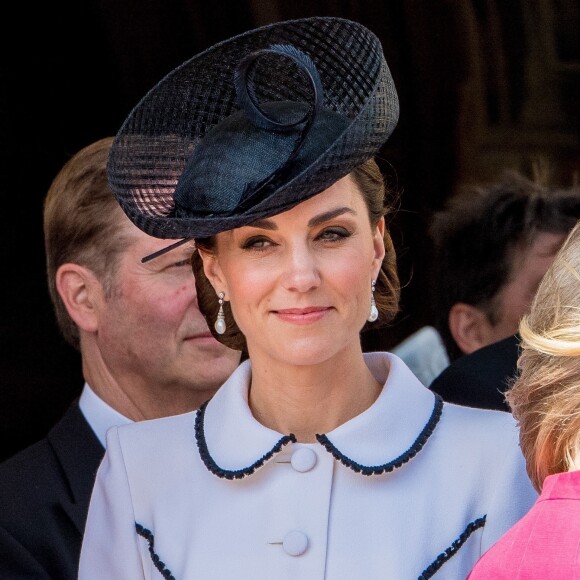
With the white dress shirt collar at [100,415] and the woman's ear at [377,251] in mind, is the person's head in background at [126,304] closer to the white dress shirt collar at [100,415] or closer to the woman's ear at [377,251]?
the white dress shirt collar at [100,415]

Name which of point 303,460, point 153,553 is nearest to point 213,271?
point 303,460

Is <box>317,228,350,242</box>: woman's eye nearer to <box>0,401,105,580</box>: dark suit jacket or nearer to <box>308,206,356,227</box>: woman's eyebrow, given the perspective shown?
<box>308,206,356,227</box>: woman's eyebrow

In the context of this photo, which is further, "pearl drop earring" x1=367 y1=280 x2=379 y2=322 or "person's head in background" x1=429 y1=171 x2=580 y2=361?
"person's head in background" x1=429 y1=171 x2=580 y2=361

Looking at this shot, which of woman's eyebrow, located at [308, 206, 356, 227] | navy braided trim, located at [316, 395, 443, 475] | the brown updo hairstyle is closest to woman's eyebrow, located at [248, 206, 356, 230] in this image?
woman's eyebrow, located at [308, 206, 356, 227]

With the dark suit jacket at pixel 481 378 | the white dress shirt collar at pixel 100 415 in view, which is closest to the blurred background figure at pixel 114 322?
the white dress shirt collar at pixel 100 415

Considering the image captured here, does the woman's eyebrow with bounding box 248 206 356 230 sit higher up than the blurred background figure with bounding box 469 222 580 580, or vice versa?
the woman's eyebrow with bounding box 248 206 356 230

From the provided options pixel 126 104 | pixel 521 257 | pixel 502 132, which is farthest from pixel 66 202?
pixel 502 132

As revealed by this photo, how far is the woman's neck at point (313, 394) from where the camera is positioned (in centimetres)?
256

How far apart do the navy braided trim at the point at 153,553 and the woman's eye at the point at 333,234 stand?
664mm

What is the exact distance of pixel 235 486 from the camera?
2.59 m

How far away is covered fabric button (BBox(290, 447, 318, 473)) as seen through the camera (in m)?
2.53

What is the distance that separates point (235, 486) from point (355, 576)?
12.0 inches

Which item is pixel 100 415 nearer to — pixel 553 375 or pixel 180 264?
pixel 180 264

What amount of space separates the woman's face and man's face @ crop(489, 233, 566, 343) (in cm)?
152
